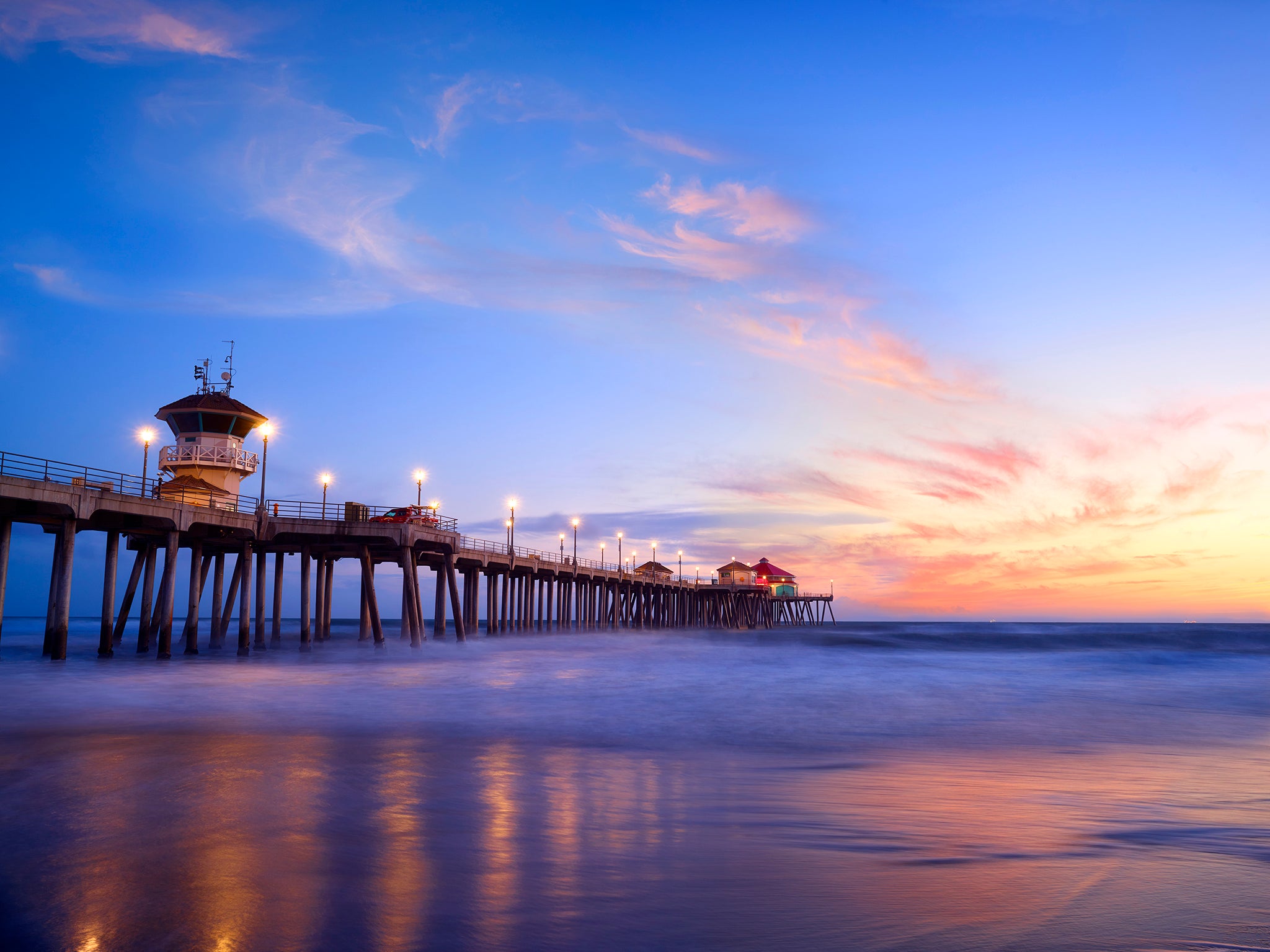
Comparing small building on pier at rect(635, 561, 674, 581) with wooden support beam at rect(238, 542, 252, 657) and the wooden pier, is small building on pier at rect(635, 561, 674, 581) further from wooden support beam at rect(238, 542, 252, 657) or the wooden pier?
wooden support beam at rect(238, 542, 252, 657)

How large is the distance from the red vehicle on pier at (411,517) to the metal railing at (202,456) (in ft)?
18.4

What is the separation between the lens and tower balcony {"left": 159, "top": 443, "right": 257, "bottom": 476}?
31.3 metres

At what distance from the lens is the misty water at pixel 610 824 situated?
448 cm

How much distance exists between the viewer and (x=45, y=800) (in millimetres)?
7504

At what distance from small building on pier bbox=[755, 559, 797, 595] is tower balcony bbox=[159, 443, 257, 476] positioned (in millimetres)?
71713

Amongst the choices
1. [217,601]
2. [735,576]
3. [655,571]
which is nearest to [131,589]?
[217,601]

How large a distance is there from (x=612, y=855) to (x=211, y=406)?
30.9 metres

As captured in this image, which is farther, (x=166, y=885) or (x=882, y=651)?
(x=882, y=651)

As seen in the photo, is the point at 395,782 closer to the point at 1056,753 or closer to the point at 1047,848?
the point at 1047,848

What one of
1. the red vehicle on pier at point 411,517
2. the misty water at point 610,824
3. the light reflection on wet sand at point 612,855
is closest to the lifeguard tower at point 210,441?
the red vehicle on pier at point 411,517

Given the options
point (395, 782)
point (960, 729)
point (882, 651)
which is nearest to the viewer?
point (395, 782)

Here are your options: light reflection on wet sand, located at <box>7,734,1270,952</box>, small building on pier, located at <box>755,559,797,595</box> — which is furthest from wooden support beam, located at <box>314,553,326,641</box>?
small building on pier, located at <box>755,559,797,595</box>

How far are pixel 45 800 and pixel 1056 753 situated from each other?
486 inches

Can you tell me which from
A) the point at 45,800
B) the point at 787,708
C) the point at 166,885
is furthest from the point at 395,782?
the point at 787,708
